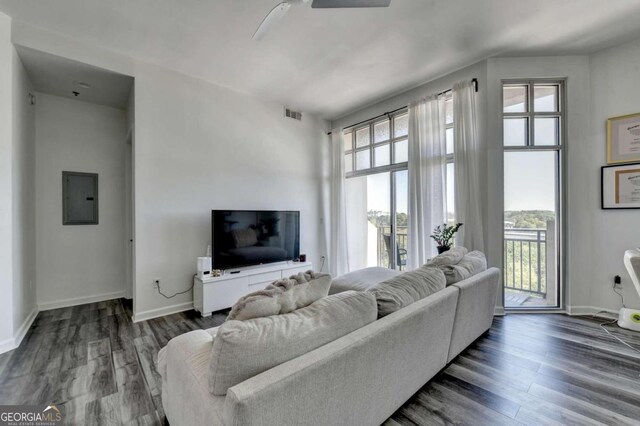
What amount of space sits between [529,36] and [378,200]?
2728mm

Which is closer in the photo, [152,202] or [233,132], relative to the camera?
[152,202]

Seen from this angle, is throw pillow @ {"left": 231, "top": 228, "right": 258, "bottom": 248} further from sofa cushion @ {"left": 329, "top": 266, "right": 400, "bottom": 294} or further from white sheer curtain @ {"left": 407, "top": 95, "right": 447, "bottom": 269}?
white sheer curtain @ {"left": 407, "top": 95, "right": 447, "bottom": 269}

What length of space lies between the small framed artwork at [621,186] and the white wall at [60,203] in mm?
6322

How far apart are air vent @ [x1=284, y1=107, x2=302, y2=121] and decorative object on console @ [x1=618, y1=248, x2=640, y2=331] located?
449cm

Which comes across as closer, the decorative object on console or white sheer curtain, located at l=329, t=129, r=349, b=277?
the decorative object on console

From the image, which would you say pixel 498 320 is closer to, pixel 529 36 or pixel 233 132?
pixel 529 36

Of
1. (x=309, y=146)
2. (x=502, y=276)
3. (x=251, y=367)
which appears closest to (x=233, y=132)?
(x=309, y=146)

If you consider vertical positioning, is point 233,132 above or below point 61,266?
above

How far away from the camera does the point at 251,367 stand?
3.23 ft

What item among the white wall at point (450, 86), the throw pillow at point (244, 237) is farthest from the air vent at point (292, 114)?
the throw pillow at point (244, 237)

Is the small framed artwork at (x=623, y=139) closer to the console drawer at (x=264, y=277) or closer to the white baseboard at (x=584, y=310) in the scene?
the white baseboard at (x=584, y=310)

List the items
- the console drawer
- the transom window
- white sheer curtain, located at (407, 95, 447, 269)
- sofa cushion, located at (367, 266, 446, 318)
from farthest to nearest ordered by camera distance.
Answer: the transom window
the console drawer
white sheer curtain, located at (407, 95, 447, 269)
sofa cushion, located at (367, 266, 446, 318)

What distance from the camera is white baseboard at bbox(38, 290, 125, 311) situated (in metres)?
3.48

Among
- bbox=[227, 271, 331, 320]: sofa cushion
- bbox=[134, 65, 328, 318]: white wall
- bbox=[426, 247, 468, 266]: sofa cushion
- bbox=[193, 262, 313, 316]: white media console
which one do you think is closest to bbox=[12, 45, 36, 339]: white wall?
bbox=[134, 65, 328, 318]: white wall
